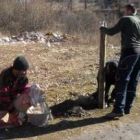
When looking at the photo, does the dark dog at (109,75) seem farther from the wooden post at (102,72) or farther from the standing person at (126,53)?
the standing person at (126,53)

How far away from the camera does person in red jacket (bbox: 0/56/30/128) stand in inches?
219

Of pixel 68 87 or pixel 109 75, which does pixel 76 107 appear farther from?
pixel 68 87

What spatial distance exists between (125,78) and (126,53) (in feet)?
1.24

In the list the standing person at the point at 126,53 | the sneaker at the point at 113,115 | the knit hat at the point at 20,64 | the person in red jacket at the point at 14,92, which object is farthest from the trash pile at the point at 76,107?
the knit hat at the point at 20,64

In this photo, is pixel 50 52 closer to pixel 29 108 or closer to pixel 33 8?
pixel 29 108

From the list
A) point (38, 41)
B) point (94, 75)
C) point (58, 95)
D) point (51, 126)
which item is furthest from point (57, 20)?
point (51, 126)

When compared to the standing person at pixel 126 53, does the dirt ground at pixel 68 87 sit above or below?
below

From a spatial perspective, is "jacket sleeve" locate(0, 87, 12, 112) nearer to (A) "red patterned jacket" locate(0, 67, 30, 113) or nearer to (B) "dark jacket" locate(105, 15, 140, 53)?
(A) "red patterned jacket" locate(0, 67, 30, 113)

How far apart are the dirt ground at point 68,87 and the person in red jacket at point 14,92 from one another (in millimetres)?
200

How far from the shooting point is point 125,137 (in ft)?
18.3

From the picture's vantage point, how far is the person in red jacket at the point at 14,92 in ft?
18.2

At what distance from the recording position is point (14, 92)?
227 inches

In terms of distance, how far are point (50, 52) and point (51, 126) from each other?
658 centimetres

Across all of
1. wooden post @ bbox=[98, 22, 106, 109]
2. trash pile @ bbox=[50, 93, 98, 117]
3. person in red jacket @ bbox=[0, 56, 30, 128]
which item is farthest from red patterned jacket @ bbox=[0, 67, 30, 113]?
wooden post @ bbox=[98, 22, 106, 109]
